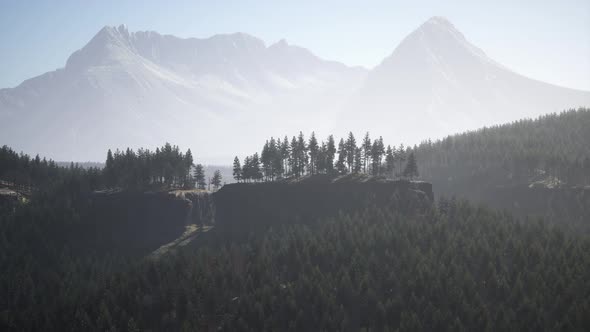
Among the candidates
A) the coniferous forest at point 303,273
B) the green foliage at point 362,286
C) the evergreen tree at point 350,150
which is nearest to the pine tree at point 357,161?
the evergreen tree at point 350,150

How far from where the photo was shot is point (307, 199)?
140 m

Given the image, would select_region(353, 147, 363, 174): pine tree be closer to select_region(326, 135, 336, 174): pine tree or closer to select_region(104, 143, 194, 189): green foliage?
select_region(326, 135, 336, 174): pine tree

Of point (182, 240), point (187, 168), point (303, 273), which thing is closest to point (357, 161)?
point (187, 168)

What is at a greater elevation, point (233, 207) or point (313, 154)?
point (313, 154)

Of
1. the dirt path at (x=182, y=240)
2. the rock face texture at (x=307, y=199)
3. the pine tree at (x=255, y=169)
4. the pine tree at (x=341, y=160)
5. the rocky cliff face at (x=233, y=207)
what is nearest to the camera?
the dirt path at (x=182, y=240)

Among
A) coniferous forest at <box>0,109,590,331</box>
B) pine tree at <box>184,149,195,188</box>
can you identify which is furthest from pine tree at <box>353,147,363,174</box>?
pine tree at <box>184,149,195,188</box>

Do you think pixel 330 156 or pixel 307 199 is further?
pixel 330 156

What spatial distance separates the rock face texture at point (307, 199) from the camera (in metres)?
136

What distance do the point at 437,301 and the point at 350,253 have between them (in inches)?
852

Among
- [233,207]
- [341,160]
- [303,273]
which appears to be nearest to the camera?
[303,273]

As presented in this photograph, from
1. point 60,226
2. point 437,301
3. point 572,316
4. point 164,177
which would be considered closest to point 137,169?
point 164,177

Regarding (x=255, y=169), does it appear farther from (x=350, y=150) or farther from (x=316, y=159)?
(x=350, y=150)

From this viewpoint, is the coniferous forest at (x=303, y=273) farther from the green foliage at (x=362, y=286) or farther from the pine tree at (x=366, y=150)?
the pine tree at (x=366, y=150)

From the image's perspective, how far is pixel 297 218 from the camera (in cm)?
13362
